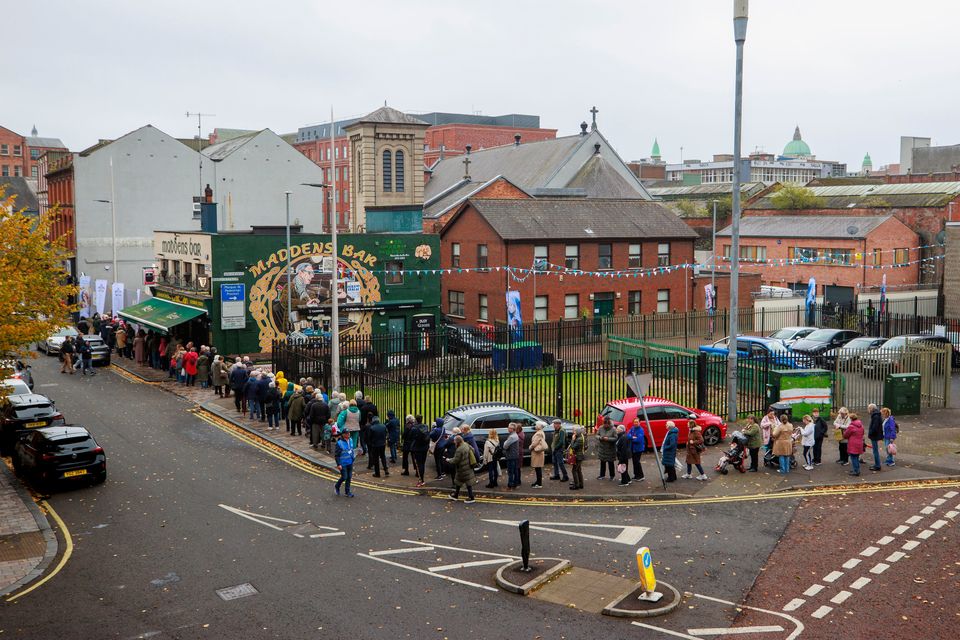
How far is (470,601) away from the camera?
40.8ft

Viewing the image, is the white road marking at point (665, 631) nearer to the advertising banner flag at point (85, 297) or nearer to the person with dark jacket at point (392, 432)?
the person with dark jacket at point (392, 432)

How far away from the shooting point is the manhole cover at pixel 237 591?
12.9m

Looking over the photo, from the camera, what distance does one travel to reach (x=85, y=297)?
51531mm

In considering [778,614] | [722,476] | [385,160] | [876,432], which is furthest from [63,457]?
[385,160]

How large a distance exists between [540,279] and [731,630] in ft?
115

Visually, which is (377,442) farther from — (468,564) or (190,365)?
(190,365)

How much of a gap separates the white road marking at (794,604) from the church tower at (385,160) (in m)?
55.8

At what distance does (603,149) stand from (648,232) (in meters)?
25.2

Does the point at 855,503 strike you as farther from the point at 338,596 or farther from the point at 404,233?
the point at 404,233

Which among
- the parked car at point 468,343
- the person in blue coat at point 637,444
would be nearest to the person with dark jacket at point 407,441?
the person in blue coat at point 637,444

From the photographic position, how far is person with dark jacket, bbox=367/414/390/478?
19688 mm

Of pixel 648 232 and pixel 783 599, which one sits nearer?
pixel 783 599

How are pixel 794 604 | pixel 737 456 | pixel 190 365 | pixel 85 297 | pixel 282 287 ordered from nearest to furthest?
pixel 794 604
pixel 737 456
pixel 190 365
pixel 282 287
pixel 85 297

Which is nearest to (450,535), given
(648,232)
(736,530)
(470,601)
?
(470,601)
